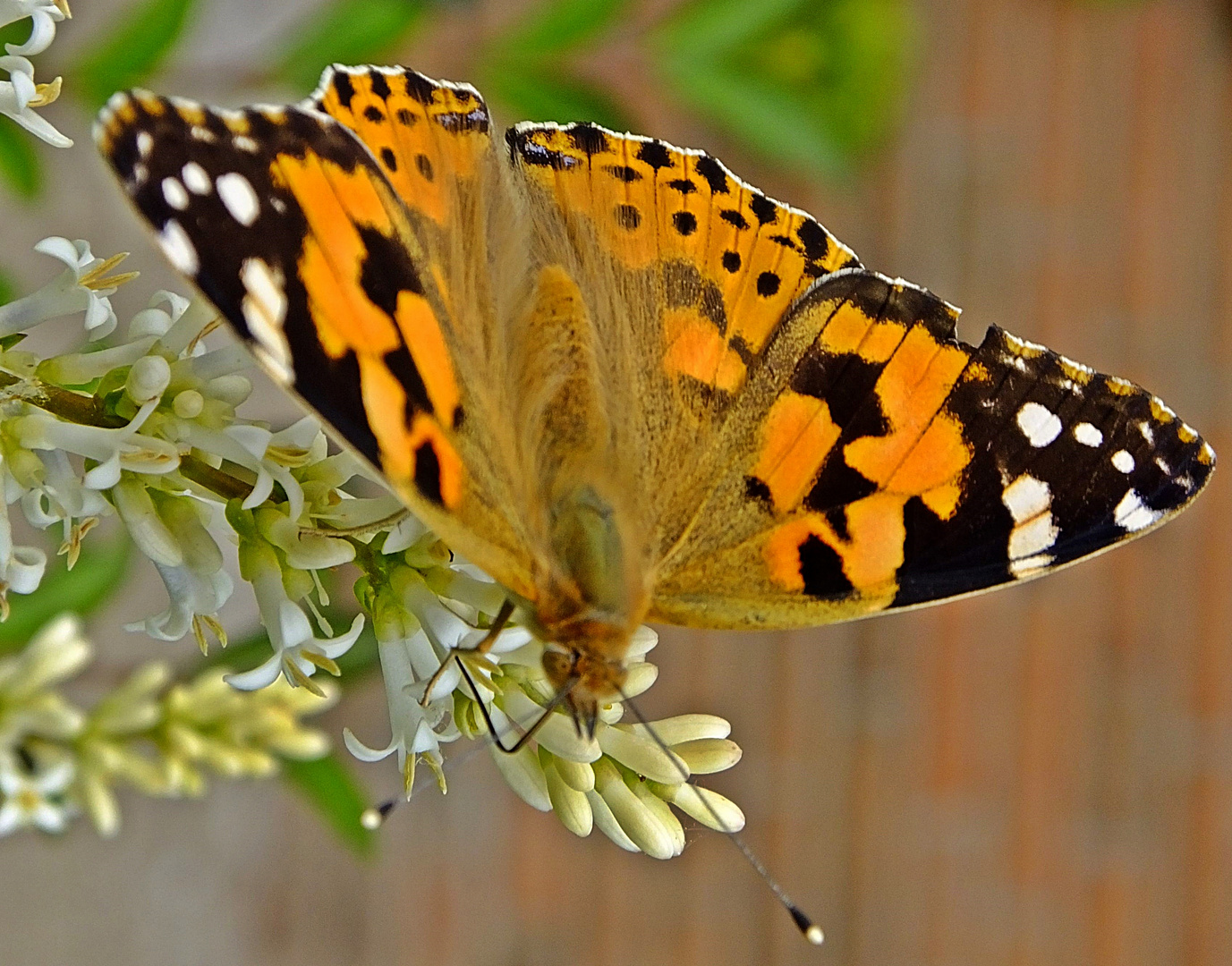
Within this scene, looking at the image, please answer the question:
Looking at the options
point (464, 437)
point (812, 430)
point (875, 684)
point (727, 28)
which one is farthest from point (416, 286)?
point (875, 684)

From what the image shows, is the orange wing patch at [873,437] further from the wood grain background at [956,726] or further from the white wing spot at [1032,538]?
the wood grain background at [956,726]

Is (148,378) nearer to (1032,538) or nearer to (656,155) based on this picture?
(656,155)

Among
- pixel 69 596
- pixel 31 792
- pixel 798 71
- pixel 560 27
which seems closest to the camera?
pixel 31 792

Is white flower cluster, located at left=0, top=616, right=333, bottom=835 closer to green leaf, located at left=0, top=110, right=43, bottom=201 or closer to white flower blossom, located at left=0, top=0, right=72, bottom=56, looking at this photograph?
green leaf, located at left=0, top=110, right=43, bottom=201

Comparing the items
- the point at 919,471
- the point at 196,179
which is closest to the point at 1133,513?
the point at 919,471

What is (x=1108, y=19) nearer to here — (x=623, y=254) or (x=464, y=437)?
(x=623, y=254)

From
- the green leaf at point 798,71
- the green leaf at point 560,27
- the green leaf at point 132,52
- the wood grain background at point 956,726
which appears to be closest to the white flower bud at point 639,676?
the green leaf at point 132,52
